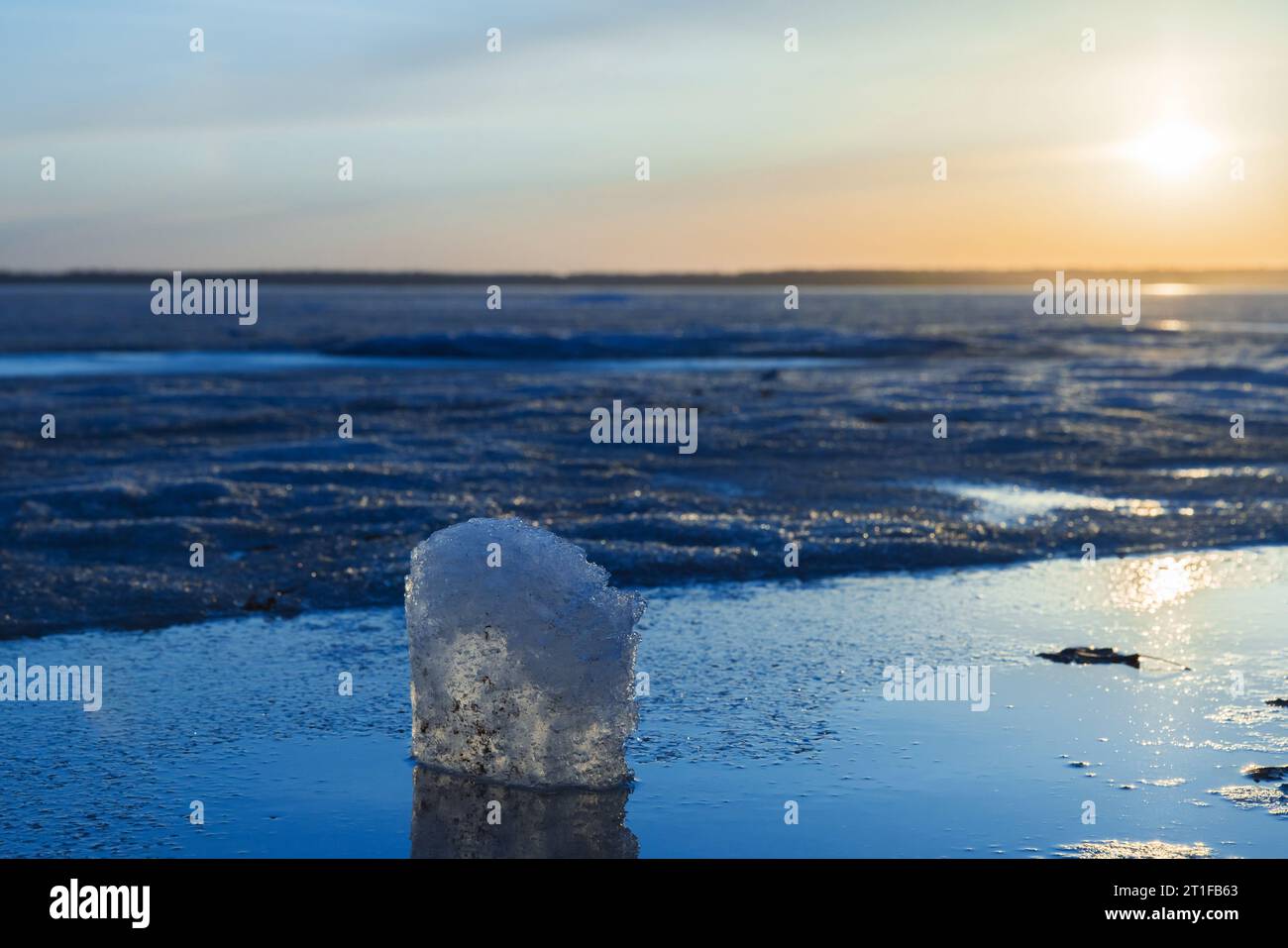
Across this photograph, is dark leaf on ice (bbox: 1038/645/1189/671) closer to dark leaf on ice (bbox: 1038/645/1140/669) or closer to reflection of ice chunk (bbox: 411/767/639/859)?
dark leaf on ice (bbox: 1038/645/1140/669)

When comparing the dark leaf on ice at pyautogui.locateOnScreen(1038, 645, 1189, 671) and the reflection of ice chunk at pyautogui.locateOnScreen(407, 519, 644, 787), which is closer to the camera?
the reflection of ice chunk at pyautogui.locateOnScreen(407, 519, 644, 787)

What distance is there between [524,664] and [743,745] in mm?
1026

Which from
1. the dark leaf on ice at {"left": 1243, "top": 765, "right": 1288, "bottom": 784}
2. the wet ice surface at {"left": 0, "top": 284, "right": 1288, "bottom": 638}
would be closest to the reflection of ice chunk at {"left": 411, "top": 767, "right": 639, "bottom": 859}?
the dark leaf on ice at {"left": 1243, "top": 765, "right": 1288, "bottom": 784}

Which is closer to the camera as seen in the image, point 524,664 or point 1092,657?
point 524,664

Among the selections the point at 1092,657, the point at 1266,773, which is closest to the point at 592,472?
the point at 1092,657

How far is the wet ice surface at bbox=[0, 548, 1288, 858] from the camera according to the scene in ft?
15.5

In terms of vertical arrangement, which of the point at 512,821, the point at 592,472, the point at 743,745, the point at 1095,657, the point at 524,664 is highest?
the point at 592,472

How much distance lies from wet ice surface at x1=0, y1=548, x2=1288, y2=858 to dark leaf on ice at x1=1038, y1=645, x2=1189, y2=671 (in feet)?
0.32

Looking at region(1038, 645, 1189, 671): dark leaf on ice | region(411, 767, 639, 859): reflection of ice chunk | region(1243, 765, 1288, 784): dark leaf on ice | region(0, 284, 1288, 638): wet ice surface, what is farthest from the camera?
region(0, 284, 1288, 638): wet ice surface

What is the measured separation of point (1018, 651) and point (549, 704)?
292 centimetres

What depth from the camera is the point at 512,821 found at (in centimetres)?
496

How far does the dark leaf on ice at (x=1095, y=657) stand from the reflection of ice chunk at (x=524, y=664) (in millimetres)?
2604

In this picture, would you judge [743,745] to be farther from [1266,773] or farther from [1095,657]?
[1095,657]
